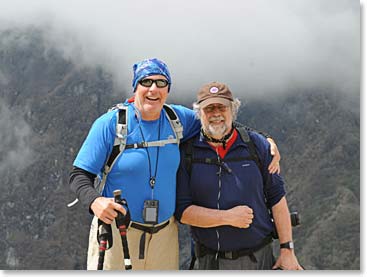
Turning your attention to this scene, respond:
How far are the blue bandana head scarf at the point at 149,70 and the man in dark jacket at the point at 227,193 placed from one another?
12.9 inches

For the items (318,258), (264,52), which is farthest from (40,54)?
(318,258)

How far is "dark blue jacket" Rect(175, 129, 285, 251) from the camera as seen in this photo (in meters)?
3.87

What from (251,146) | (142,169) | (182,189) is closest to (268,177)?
(251,146)

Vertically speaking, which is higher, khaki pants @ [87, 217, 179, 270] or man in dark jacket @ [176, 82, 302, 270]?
man in dark jacket @ [176, 82, 302, 270]

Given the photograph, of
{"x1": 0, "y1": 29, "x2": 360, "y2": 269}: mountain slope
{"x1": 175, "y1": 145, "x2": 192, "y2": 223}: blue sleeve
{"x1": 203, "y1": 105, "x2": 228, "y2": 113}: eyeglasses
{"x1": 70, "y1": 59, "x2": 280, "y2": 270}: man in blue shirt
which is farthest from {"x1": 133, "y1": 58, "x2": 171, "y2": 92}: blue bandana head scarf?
{"x1": 0, "y1": 29, "x2": 360, "y2": 269}: mountain slope

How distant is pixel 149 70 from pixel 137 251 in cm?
130

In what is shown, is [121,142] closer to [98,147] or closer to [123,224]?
[98,147]

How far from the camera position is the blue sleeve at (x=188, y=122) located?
4.03 meters

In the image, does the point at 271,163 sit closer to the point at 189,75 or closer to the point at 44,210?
the point at 189,75

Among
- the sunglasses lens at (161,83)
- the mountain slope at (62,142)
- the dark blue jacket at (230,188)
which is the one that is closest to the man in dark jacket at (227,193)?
the dark blue jacket at (230,188)

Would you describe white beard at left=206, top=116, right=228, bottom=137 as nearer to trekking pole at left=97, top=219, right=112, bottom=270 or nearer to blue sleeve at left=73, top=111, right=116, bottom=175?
blue sleeve at left=73, top=111, right=116, bottom=175

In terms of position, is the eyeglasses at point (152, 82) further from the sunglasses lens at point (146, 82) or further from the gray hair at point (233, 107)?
the gray hair at point (233, 107)

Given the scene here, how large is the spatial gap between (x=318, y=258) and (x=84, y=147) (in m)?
78.7

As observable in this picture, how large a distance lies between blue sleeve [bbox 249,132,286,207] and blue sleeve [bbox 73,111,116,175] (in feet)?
3.61
